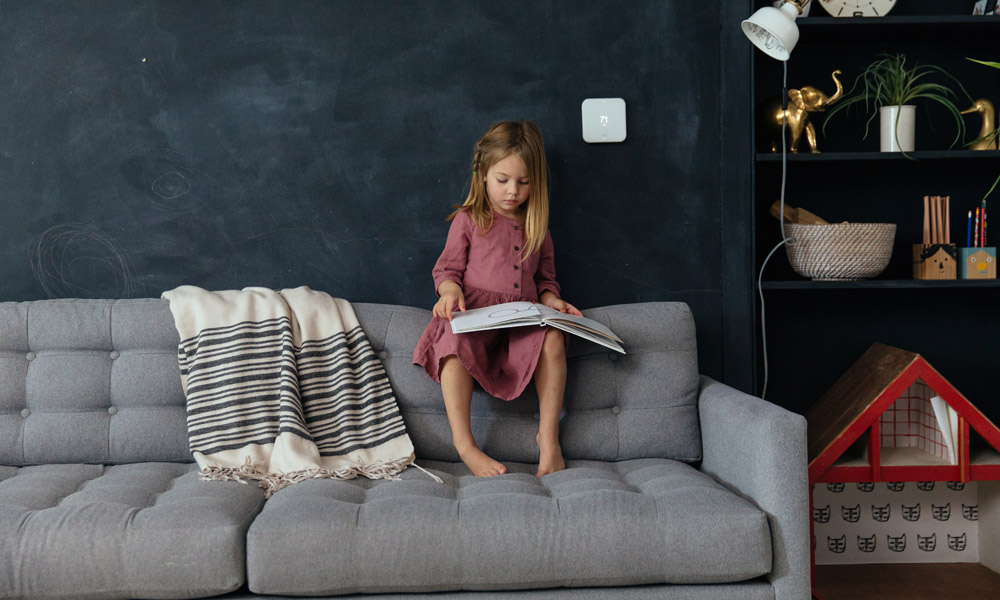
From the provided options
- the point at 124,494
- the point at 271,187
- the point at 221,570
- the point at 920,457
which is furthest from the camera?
the point at 271,187

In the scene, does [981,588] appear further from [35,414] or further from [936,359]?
[35,414]

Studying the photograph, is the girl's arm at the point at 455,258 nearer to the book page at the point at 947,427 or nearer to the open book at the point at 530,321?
the open book at the point at 530,321

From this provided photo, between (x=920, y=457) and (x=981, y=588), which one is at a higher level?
(x=920, y=457)

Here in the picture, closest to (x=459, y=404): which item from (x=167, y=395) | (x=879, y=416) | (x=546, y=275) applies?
(x=546, y=275)

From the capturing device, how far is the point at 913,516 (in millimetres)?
2256

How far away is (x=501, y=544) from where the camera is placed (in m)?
1.34

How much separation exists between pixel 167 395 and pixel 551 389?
0.96 meters

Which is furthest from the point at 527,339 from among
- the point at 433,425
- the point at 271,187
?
the point at 271,187

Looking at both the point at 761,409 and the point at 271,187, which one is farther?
the point at 271,187

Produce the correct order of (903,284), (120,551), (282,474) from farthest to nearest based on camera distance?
(903,284) → (282,474) → (120,551)

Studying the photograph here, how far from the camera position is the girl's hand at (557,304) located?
193cm

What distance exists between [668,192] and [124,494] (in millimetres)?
1636

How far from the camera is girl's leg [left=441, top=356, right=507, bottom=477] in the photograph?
1.78 meters

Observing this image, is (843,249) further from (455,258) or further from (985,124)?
(455,258)
